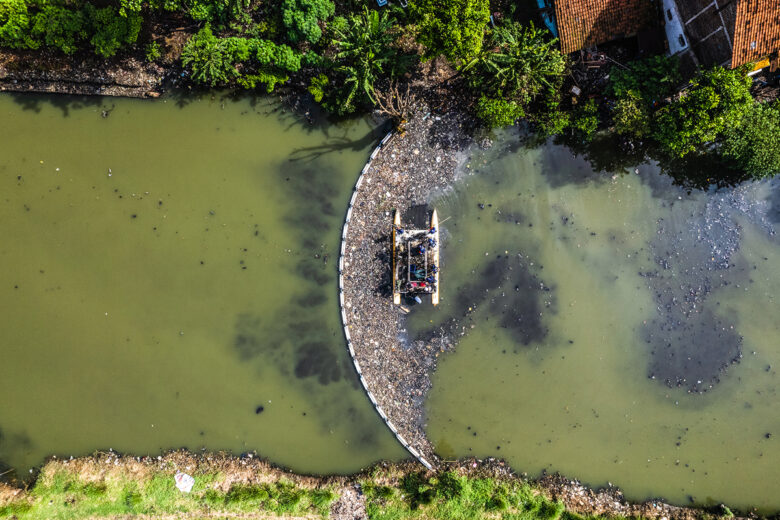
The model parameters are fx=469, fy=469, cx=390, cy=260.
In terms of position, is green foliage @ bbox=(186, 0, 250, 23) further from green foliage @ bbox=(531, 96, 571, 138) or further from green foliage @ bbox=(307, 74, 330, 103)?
green foliage @ bbox=(531, 96, 571, 138)

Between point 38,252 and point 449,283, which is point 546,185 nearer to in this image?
point 449,283

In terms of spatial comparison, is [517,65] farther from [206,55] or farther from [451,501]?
[451,501]

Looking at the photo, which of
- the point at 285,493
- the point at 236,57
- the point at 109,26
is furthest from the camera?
the point at 285,493

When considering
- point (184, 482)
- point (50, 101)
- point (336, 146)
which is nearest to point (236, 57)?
point (336, 146)

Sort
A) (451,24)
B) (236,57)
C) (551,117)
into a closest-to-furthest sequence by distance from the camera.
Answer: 1. (451,24)
2. (236,57)
3. (551,117)

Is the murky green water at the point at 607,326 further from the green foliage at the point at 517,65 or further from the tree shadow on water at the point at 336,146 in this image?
the tree shadow on water at the point at 336,146

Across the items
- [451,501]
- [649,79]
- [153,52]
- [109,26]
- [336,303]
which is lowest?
[451,501]

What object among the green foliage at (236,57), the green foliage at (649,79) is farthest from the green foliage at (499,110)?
the green foliage at (236,57)
